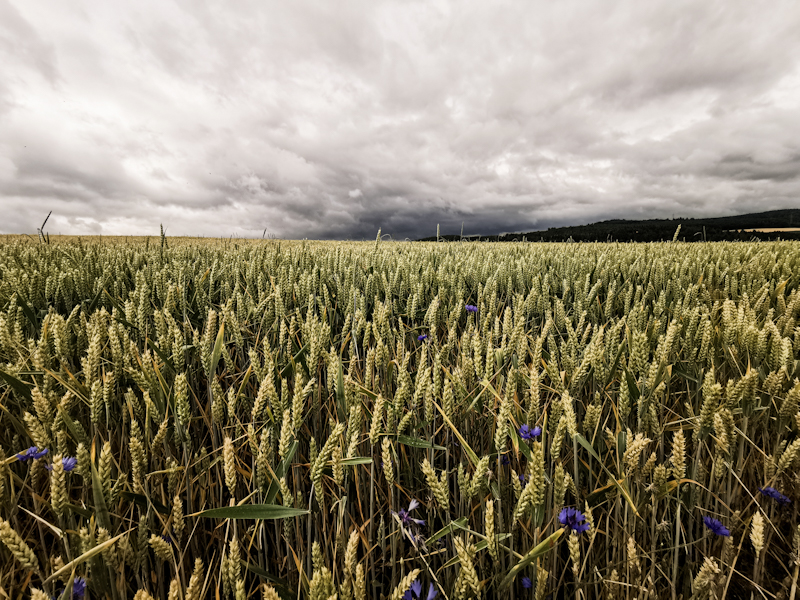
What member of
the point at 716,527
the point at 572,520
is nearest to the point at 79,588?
the point at 572,520

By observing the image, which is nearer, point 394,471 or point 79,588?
point 79,588

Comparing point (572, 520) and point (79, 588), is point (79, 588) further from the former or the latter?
point (572, 520)

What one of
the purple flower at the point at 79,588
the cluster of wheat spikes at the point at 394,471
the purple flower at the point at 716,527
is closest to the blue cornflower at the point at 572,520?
the cluster of wheat spikes at the point at 394,471

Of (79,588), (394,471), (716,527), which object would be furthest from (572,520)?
(79,588)

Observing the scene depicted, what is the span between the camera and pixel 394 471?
3.75 ft

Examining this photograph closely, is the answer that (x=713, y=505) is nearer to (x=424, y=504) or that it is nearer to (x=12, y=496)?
(x=424, y=504)

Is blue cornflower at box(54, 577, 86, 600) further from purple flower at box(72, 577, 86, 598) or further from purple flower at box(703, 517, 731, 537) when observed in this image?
purple flower at box(703, 517, 731, 537)

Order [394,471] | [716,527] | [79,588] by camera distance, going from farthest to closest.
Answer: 1. [394,471]
2. [716,527]
3. [79,588]

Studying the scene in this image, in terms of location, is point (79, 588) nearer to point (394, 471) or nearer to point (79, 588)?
point (79, 588)

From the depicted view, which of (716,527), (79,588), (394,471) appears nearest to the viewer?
(79,588)

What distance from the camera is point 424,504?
1156mm

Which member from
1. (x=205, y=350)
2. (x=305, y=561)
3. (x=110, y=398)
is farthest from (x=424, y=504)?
(x=110, y=398)

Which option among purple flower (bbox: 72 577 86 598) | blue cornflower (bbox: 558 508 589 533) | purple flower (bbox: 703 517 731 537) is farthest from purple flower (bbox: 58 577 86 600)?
purple flower (bbox: 703 517 731 537)

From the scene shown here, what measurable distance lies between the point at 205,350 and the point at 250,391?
50cm
